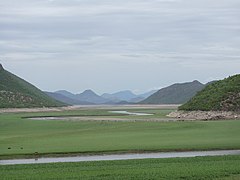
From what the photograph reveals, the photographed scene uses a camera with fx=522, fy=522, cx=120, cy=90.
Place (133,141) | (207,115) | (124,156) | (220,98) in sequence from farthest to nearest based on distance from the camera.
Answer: (220,98) < (207,115) < (133,141) < (124,156)

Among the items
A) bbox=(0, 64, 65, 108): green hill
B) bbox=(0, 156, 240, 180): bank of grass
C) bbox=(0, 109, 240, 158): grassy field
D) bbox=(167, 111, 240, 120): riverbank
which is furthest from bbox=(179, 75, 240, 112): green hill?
bbox=(0, 64, 65, 108): green hill

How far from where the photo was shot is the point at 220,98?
304 feet

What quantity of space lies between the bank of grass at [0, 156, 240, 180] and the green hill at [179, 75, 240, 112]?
53868 millimetres

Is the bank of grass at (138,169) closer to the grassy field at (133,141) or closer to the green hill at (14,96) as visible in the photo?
the grassy field at (133,141)

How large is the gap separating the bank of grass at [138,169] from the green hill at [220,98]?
53868 millimetres

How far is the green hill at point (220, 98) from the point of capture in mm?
89281

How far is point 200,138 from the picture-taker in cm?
5134

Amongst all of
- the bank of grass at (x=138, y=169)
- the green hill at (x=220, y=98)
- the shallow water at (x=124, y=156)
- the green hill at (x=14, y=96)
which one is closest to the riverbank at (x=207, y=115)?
the green hill at (x=220, y=98)

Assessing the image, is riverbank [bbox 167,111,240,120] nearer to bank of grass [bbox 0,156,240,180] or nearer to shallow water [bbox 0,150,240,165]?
shallow water [bbox 0,150,240,165]

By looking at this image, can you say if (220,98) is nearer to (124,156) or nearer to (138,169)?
(124,156)

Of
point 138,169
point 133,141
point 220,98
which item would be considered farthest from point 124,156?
point 220,98

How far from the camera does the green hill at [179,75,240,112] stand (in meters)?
89.3

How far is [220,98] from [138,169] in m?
63.5

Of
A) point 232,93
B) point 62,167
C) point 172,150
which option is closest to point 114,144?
point 172,150
